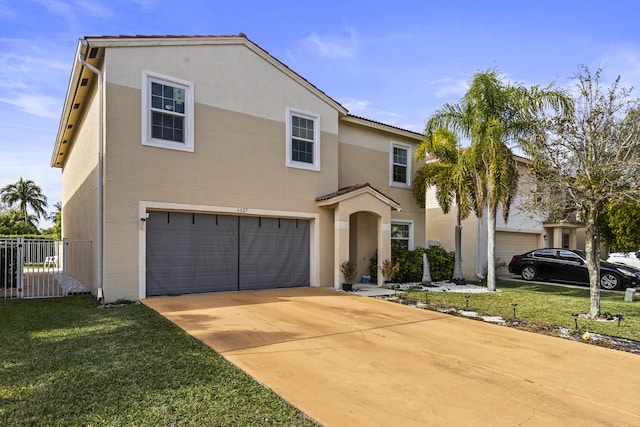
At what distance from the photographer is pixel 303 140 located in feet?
43.1

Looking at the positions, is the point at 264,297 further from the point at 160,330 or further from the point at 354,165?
the point at 354,165

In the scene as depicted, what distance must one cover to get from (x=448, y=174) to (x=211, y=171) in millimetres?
8772

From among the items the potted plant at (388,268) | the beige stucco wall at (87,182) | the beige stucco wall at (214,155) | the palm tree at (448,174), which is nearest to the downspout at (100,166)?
the beige stucco wall at (214,155)

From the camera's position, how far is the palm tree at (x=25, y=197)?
53125 millimetres

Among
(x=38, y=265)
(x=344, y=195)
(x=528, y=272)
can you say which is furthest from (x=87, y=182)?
(x=528, y=272)

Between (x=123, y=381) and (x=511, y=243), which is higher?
(x=511, y=243)

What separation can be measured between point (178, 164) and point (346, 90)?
763 cm

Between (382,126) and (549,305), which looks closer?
(549,305)

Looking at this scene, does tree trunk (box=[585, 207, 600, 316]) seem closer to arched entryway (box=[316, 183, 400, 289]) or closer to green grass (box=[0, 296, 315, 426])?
arched entryway (box=[316, 183, 400, 289])

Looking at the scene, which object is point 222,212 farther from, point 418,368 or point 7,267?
point 418,368

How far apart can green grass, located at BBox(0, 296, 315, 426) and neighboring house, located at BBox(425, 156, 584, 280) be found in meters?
14.2

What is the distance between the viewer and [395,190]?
1611 cm

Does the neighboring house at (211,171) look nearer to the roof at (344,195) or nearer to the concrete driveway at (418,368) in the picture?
the roof at (344,195)

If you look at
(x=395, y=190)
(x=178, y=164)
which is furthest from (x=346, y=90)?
(x=178, y=164)
